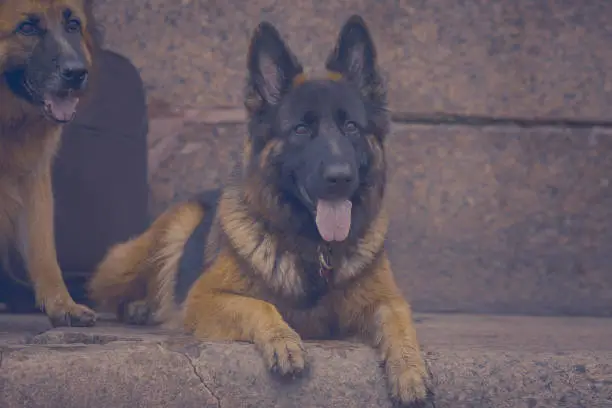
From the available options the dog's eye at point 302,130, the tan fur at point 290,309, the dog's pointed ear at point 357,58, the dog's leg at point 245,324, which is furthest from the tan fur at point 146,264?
the dog's pointed ear at point 357,58

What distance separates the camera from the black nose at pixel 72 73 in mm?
4574

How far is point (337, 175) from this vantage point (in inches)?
161

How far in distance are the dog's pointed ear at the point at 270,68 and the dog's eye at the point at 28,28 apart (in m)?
1.12

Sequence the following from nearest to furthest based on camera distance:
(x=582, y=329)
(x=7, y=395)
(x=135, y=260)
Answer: (x=7, y=395) < (x=582, y=329) < (x=135, y=260)

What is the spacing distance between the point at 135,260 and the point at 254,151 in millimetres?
1259

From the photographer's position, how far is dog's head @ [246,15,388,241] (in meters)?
4.25

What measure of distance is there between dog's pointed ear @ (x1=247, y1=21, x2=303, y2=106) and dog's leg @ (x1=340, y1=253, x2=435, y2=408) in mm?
963

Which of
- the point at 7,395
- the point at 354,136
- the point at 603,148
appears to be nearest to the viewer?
the point at 7,395

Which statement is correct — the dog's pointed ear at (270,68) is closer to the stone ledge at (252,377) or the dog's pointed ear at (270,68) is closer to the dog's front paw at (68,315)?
the stone ledge at (252,377)

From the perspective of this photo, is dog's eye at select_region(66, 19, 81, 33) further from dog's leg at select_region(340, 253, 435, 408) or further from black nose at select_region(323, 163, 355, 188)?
dog's leg at select_region(340, 253, 435, 408)

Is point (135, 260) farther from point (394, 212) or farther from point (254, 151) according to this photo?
point (394, 212)

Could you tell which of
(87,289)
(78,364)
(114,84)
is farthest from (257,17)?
(78,364)

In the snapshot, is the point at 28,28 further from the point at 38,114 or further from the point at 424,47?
the point at 424,47

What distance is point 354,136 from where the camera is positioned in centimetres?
439
